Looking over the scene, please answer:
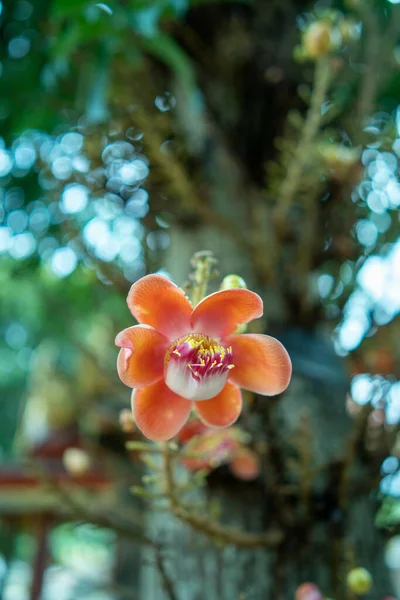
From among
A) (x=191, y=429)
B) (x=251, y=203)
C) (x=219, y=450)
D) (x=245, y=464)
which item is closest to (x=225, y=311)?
(x=191, y=429)

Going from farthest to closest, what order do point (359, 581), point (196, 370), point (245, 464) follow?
point (245, 464) < point (359, 581) < point (196, 370)

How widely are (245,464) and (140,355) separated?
1.54 ft

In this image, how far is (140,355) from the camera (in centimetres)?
46

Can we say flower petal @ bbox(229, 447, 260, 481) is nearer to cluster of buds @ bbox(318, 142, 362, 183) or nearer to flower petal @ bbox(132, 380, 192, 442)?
flower petal @ bbox(132, 380, 192, 442)

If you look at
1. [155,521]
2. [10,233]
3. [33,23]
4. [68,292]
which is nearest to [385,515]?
[155,521]

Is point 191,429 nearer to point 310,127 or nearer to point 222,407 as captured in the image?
point 222,407

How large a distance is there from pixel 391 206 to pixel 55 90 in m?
0.72

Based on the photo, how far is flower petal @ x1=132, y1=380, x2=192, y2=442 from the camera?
44 centimetres

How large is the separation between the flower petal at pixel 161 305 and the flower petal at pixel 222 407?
0.20 feet

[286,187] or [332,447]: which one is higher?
[286,187]

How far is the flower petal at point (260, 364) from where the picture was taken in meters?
0.45

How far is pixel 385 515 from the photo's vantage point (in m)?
1.04

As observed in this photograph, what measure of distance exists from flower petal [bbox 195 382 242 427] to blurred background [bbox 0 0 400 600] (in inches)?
5.3

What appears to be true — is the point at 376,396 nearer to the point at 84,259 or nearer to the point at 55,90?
the point at 84,259
